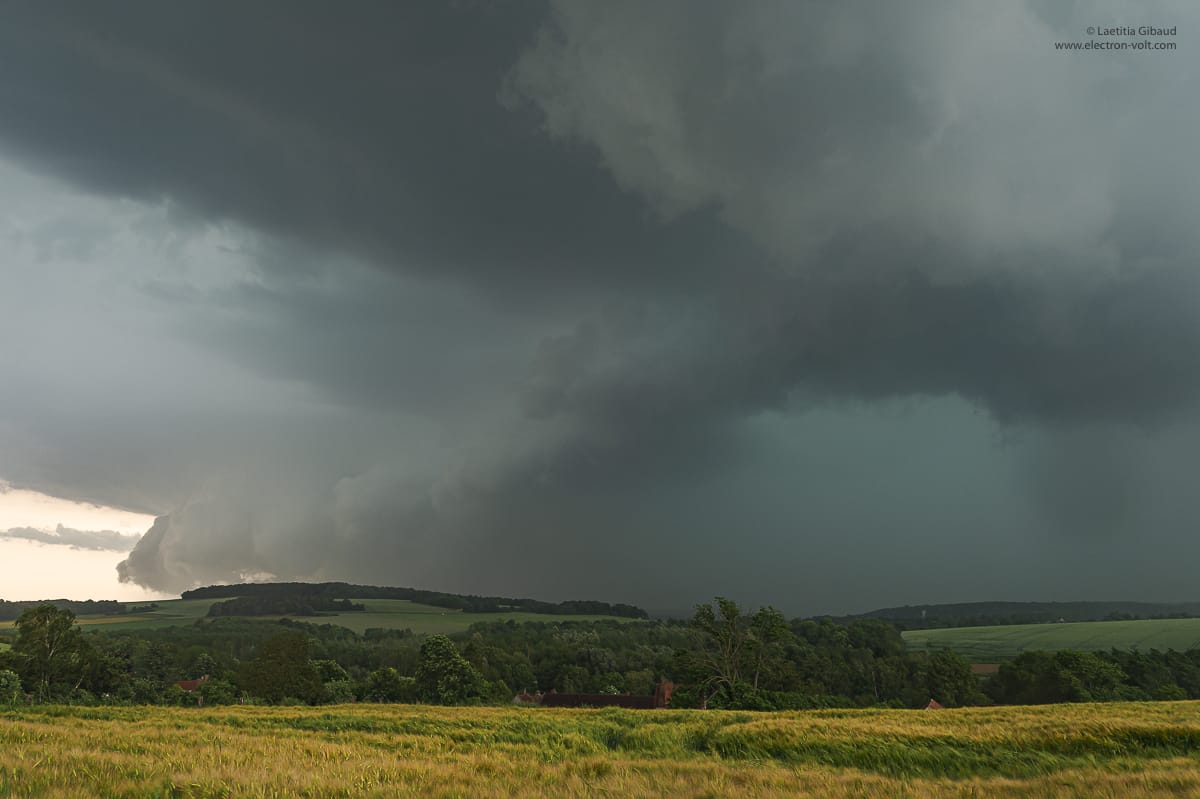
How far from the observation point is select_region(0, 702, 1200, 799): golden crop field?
29.2 feet

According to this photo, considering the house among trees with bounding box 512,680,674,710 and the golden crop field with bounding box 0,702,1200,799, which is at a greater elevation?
the golden crop field with bounding box 0,702,1200,799

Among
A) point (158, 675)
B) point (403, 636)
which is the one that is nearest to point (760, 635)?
point (158, 675)

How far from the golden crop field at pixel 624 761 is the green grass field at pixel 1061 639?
121 meters

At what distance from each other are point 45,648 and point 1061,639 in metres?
183

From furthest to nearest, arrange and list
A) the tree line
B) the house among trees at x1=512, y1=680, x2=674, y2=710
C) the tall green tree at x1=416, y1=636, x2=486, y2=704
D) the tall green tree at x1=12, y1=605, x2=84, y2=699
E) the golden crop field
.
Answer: the house among trees at x1=512, y1=680, x2=674, y2=710 → the tall green tree at x1=416, y1=636, x2=486, y2=704 → the tall green tree at x1=12, y1=605, x2=84, y2=699 → the tree line → the golden crop field

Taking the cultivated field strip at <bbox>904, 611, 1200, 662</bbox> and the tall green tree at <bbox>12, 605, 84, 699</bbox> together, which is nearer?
the tall green tree at <bbox>12, 605, 84, 699</bbox>

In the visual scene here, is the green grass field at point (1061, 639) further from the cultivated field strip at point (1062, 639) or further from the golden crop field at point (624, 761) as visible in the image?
the golden crop field at point (624, 761)

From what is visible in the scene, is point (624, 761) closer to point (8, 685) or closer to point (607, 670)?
point (8, 685)

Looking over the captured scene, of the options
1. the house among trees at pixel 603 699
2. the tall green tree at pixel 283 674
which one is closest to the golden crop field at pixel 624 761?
the tall green tree at pixel 283 674

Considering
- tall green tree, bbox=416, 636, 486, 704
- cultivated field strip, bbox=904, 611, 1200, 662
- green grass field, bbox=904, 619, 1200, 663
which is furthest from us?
green grass field, bbox=904, 619, 1200, 663

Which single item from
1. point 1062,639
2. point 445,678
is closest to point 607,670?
point 445,678

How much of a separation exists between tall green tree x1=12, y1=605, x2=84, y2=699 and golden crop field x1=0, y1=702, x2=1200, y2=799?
202ft

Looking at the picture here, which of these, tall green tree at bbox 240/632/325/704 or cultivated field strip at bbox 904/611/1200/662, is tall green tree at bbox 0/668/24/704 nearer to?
tall green tree at bbox 240/632/325/704

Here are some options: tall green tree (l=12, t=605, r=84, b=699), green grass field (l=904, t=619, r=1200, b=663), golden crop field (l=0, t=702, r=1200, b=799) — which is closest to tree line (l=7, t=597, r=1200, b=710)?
tall green tree (l=12, t=605, r=84, b=699)
